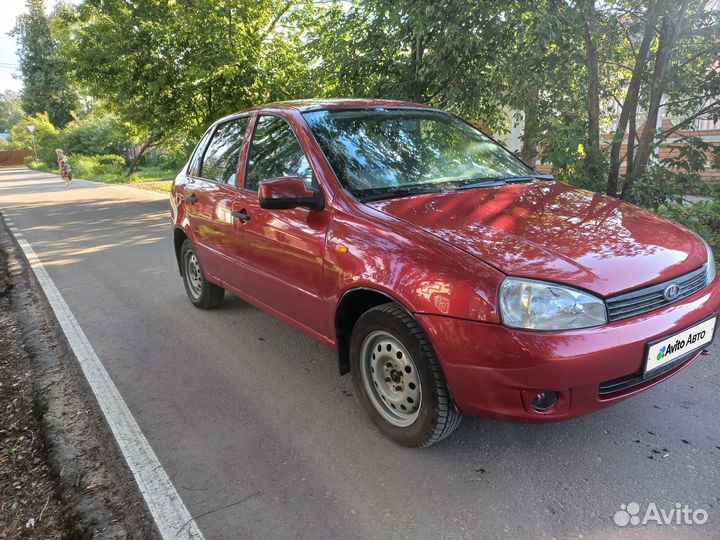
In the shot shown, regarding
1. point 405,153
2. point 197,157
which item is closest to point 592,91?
point 405,153

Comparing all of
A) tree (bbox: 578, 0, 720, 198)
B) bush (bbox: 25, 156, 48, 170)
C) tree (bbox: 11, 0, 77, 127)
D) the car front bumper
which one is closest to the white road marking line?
the car front bumper

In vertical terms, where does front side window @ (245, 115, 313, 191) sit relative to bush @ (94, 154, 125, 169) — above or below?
above

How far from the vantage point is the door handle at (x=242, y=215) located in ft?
12.2

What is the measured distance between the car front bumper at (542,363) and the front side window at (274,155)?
4.69 ft

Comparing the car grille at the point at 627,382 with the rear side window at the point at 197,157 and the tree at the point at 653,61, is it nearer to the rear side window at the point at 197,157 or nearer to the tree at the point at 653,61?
the rear side window at the point at 197,157

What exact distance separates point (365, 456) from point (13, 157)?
209 ft

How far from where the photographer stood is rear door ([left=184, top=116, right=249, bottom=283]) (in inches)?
161

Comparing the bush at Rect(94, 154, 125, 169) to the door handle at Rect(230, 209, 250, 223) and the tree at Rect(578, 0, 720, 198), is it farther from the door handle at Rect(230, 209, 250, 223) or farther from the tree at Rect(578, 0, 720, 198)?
the door handle at Rect(230, 209, 250, 223)

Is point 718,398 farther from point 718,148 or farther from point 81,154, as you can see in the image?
point 81,154

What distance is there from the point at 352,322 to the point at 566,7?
4600mm

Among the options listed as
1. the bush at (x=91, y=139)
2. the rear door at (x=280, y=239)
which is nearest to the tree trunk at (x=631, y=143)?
the rear door at (x=280, y=239)

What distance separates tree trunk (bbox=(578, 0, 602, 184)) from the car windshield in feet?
8.96

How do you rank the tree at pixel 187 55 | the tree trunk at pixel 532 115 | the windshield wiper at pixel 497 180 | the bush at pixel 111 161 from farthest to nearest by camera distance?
1. the bush at pixel 111 161
2. the tree at pixel 187 55
3. the tree trunk at pixel 532 115
4. the windshield wiper at pixel 497 180

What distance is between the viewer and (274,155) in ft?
12.0
